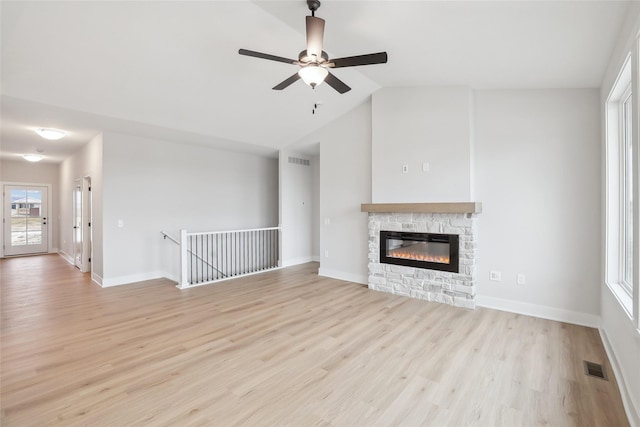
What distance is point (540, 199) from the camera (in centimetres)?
383

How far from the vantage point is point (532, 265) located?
390 centimetres

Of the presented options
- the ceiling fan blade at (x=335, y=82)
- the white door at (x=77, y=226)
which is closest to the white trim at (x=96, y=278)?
the white door at (x=77, y=226)

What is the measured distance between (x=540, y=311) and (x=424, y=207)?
1942mm

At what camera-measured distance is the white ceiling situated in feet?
8.83

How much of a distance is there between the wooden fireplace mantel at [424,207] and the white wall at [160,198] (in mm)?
3470

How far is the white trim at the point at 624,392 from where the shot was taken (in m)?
1.90

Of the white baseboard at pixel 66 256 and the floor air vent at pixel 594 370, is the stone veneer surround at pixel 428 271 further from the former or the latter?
the white baseboard at pixel 66 256

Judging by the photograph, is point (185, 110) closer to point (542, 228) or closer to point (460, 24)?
point (460, 24)

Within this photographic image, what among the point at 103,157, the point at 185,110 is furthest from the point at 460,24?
the point at 103,157

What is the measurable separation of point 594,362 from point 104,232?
6745mm

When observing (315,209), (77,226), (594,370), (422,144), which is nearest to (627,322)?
(594,370)

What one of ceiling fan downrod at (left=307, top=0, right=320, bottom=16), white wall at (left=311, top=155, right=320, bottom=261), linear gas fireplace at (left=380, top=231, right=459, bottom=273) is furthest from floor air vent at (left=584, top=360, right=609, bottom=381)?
white wall at (left=311, top=155, right=320, bottom=261)

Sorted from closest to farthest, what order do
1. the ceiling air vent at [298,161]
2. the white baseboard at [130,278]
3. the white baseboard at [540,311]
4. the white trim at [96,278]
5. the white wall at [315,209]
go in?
the white baseboard at [540,311] < the white baseboard at [130,278] < the white trim at [96,278] < the ceiling air vent at [298,161] < the white wall at [315,209]

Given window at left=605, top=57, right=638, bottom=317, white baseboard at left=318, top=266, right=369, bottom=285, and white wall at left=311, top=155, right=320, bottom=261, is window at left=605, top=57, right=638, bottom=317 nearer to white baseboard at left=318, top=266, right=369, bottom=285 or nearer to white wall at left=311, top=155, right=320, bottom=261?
white baseboard at left=318, top=266, right=369, bottom=285
